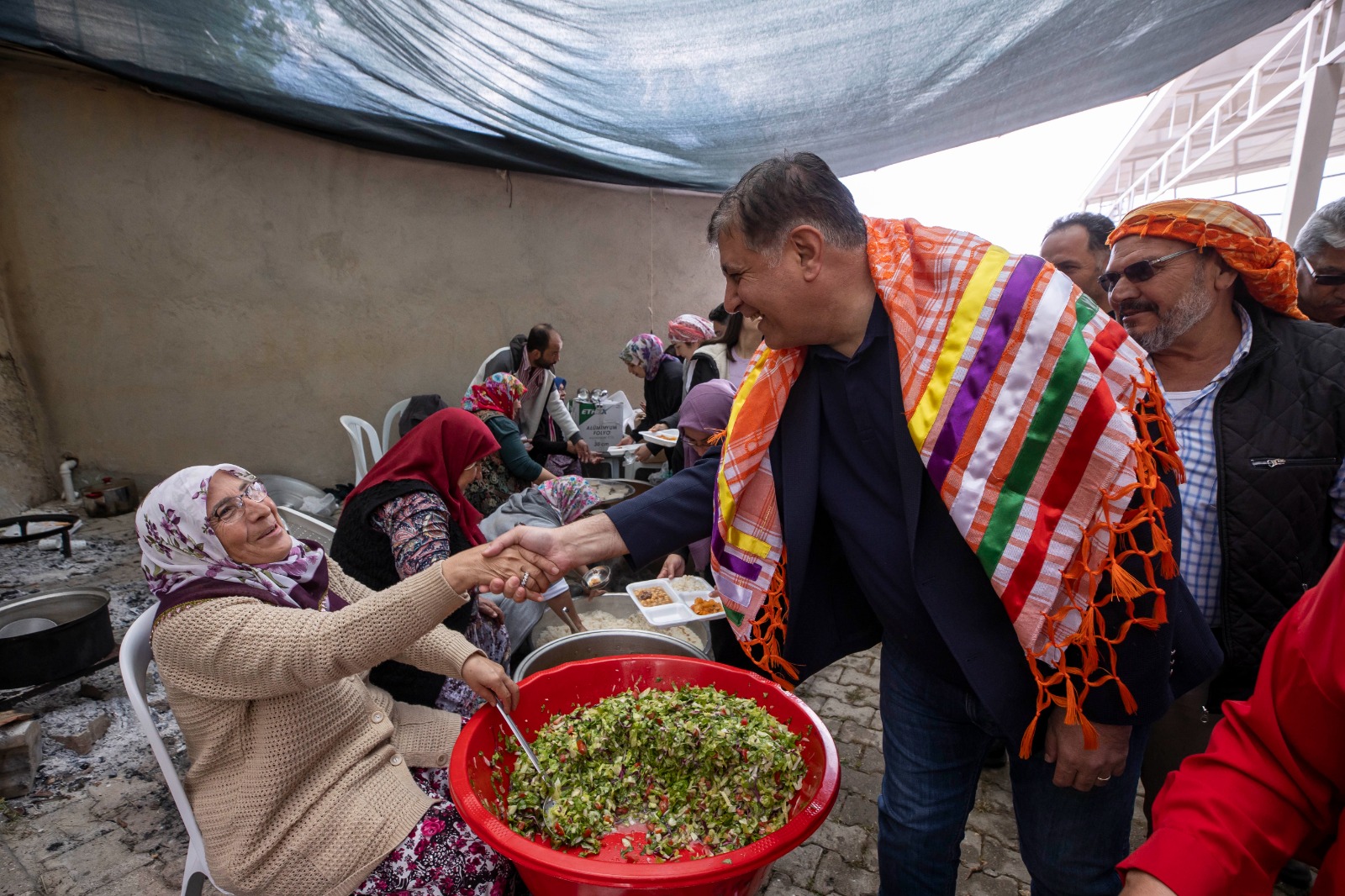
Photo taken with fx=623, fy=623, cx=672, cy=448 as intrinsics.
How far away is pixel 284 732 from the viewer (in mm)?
1754

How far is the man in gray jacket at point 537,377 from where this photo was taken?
6.07m

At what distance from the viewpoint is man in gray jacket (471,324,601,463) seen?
6.07m

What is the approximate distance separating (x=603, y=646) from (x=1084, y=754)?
2.07m

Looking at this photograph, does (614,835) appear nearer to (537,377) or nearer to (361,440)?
(537,377)

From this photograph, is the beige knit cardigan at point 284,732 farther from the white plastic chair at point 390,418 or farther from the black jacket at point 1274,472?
the white plastic chair at point 390,418

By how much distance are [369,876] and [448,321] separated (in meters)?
6.58

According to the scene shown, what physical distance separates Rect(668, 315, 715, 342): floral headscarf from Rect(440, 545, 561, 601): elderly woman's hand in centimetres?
497

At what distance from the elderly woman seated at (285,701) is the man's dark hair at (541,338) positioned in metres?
4.24

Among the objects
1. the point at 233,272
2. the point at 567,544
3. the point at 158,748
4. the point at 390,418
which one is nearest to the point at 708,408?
the point at 567,544

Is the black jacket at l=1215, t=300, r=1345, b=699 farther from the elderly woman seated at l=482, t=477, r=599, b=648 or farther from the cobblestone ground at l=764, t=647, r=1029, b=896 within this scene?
the elderly woman seated at l=482, t=477, r=599, b=648

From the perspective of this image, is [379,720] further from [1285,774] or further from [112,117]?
[112,117]

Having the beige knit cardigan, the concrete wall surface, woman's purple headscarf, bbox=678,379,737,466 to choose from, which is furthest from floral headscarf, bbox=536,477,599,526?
the concrete wall surface

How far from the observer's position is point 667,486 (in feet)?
6.32

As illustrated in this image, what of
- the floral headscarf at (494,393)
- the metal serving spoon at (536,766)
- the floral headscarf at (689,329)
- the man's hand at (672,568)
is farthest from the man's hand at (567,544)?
the floral headscarf at (689,329)
